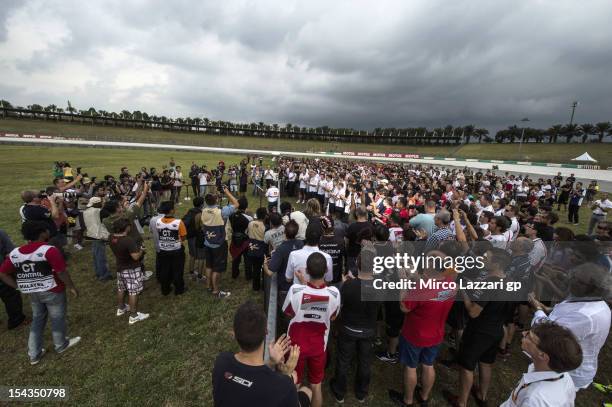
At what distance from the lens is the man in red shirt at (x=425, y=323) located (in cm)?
290

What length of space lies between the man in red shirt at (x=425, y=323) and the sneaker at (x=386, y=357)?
0.80 m

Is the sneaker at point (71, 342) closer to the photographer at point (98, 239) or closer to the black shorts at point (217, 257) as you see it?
the photographer at point (98, 239)

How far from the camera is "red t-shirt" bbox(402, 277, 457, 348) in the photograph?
115 inches

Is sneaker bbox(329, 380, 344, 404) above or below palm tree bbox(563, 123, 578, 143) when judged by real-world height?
below

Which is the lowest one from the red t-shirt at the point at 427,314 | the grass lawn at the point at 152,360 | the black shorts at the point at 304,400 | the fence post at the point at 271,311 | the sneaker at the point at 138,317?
the grass lawn at the point at 152,360

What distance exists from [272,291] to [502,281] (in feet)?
9.82

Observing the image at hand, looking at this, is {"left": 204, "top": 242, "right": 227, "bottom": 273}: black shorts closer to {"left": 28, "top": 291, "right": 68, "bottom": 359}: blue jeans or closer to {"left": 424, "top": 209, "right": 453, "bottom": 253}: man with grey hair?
{"left": 28, "top": 291, "right": 68, "bottom": 359}: blue jeans

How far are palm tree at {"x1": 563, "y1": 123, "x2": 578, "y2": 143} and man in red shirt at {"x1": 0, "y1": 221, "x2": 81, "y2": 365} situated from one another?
113 m

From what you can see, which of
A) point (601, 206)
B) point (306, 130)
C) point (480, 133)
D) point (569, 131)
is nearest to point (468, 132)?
point (480, 133)

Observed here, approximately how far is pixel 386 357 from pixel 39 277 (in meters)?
5.25

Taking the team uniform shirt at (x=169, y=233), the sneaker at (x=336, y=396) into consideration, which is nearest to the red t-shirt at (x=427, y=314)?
the sneaker at (x=336, y=396)

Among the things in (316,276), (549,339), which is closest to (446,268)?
(549,339)

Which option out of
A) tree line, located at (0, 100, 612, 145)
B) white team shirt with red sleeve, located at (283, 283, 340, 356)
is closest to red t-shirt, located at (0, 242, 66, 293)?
white team shirt with red sleeve, located at (283, 283, 340, 356)

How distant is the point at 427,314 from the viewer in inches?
117
